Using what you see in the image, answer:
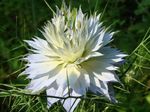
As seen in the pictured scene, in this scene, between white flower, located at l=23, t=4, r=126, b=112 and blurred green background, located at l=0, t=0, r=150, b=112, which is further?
blurred green background, located at l=0, t=0, r=150, b=112

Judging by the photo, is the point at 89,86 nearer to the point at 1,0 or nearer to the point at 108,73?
the point at 108,73

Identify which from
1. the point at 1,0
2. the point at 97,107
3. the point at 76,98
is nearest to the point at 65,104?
the point at 76,98

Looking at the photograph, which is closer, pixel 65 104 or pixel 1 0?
pixel 65 104

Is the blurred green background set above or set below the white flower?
above

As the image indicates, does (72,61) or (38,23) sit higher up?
(38,23)

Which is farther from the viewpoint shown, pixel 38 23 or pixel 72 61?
pixel 38 23

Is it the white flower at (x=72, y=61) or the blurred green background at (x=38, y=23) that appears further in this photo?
the blurred green background at (x=38, y=23)

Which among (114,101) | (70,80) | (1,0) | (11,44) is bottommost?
(114,101)

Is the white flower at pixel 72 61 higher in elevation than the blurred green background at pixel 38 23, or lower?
lower
